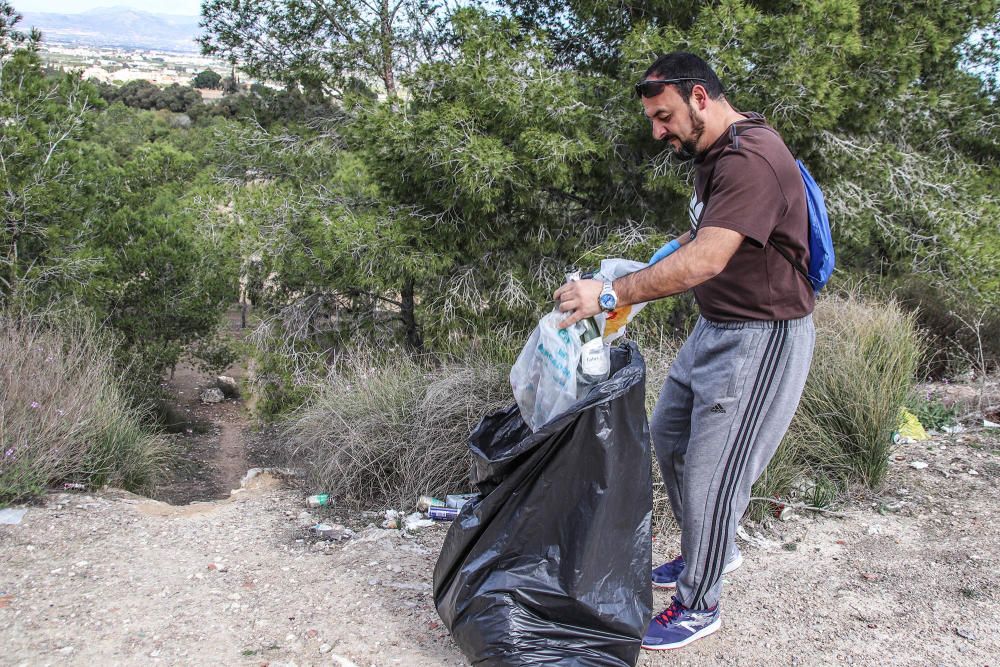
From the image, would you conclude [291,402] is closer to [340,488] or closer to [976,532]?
[340,488]

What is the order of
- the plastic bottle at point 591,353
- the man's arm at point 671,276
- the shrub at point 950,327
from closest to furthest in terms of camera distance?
the man's arm at point 671,276 → the plastic bottle at point 591,353 → the shrub at point 950,327

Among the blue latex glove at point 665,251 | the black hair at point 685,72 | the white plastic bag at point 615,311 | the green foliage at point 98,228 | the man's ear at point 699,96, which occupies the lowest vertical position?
the green foliage at point 98,228

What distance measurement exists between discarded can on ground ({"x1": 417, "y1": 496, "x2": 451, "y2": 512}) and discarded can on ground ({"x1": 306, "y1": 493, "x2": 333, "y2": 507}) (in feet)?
1.73

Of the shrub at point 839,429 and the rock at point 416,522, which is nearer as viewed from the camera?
the rock at point 416,522

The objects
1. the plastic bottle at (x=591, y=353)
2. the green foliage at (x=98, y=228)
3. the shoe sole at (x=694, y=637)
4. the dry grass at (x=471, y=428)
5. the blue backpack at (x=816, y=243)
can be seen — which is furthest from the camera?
the green foliage at (x=98, y=228)

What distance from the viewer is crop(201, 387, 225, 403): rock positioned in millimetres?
16766

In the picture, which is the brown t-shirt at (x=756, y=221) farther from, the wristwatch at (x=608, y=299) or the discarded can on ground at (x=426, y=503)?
the discarded can on ground at (x=426, y=503)

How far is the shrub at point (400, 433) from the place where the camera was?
4027mm

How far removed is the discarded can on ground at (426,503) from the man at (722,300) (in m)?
1.41

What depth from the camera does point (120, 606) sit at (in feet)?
9.41

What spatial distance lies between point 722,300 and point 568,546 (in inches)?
35.9

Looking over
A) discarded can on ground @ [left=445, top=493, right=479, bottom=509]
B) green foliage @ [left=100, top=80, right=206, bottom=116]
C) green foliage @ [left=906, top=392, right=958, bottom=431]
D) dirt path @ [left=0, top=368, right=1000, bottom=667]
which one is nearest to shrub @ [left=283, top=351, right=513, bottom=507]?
Answer: discarded can on ground @ [left=445, top=493, right=479, bottom=509]

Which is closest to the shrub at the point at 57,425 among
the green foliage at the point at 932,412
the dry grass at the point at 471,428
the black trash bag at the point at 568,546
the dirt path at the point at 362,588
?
the dirt path at the point at 362,588

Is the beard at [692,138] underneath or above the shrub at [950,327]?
above
